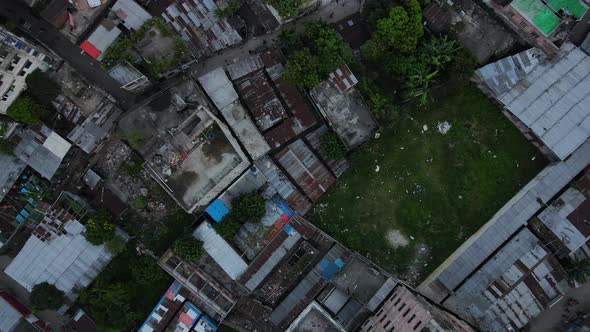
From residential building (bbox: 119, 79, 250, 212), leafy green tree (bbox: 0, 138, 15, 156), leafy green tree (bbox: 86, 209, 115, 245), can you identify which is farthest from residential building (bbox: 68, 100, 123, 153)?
residential building (bbox: 119, 79, 250, 212)

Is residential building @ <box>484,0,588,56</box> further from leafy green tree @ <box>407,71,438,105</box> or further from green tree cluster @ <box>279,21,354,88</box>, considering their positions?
green tree cluster @ <box>279,21,354,88</box>

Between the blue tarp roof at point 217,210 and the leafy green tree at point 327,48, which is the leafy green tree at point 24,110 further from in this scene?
the leafy green tree at point 327,48

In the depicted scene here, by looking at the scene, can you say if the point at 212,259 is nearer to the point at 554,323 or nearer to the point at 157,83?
the point at 157,83

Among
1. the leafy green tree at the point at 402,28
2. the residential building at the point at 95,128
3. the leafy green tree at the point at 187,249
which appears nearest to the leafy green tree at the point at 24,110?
the residential building at the point at 95,128

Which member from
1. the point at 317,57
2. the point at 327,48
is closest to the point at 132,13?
the point at 317,57

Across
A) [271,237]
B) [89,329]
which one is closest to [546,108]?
[271,237]

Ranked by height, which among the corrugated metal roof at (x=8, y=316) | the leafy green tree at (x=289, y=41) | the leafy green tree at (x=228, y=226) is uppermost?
the leafy green tree at (x=289, y=41)
